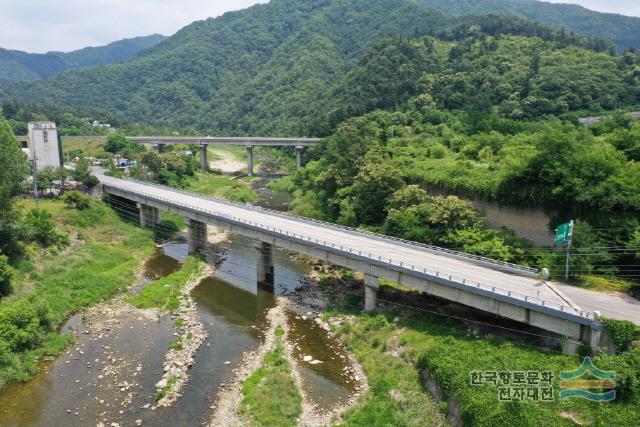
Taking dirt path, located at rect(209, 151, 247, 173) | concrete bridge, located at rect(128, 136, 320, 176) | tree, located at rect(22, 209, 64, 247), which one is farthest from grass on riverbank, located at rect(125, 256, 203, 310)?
dirt path, located at rect(209, 151, 247, 173)

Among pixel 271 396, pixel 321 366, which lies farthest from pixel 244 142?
pixel 271 396

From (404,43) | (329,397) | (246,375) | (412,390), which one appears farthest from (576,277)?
(404,43)

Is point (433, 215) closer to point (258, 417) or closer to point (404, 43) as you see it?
point (258, 417)

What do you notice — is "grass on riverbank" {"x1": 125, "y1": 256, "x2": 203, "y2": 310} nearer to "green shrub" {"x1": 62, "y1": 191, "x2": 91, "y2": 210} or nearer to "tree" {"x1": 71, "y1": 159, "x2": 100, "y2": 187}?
"green shrub" {"x1": 62, "y1": 191, "x2": 91, "y2": 210}

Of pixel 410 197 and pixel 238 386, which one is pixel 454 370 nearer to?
pixel 238 386

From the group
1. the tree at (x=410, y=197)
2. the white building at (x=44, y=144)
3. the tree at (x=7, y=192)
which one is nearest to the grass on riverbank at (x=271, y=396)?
the tree at (x=410, y=197)
